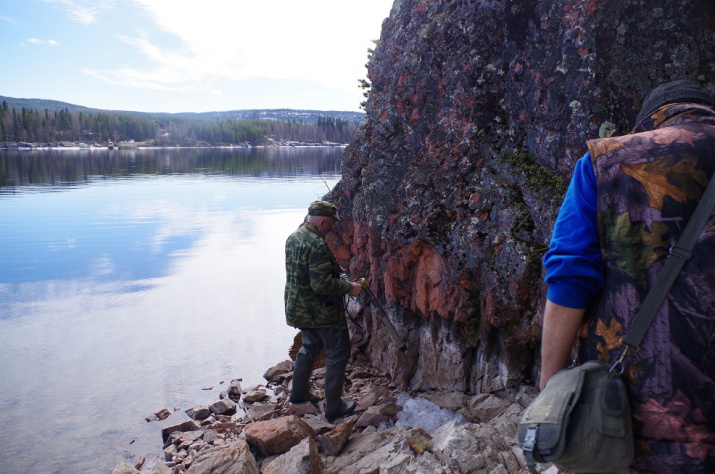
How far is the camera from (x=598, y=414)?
5.60ft

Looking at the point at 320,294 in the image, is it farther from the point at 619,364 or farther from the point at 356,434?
the point at 619,364

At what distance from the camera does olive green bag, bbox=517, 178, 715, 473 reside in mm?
1647

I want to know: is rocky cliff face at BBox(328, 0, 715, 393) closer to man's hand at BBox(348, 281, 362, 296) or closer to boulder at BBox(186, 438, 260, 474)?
man's hand at BBox(348, 281, 362, 296)

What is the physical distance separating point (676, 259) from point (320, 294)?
4.69 meters

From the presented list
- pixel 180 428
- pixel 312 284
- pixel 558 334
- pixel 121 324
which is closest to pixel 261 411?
pixel 180 428

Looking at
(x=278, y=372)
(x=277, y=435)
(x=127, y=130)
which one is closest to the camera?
(x=277, y=435)

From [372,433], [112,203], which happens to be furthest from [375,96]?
[112,203]

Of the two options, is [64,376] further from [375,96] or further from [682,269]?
[682,269]

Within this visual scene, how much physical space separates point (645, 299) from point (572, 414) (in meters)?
0.46

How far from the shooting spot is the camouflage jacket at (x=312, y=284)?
586cm

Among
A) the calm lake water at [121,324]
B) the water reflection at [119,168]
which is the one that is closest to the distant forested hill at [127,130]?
the water reflection at [119,168]

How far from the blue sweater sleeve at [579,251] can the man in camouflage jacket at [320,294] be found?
4.11 m

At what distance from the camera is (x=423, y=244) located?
6.12m

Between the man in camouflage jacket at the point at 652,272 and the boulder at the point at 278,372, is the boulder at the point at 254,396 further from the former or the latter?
the man in camouflage jacket at the point at 652,272
